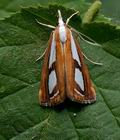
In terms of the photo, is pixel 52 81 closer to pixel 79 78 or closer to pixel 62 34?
pixel 79 78

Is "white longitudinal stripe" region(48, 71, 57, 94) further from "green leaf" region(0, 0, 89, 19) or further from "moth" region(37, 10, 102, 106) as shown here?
"green leaf" region(0, 0, 89, 19)

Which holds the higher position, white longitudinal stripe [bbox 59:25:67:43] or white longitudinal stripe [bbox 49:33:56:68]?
white longitudinal stripe [bbox 59:25:67:43]

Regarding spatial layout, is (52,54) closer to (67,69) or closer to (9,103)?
(67,69)

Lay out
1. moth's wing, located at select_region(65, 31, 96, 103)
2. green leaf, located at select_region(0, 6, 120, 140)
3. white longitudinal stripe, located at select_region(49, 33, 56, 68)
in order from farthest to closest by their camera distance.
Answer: white longitudinal stripe, located at select_region(49, 33, 56, 68), moth's wing, located at select_region(65, 31, 96, 103), green leaf, located at select_region(0, 6, 120, 140)

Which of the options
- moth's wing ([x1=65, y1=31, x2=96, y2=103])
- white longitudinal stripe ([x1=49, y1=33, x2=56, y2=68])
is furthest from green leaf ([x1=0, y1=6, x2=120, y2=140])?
white longitudinal stripe ([x1=49, y1=33, x2=56, y2=68])

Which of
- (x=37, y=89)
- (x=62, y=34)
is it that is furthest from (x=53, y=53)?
(x=37, y=89)

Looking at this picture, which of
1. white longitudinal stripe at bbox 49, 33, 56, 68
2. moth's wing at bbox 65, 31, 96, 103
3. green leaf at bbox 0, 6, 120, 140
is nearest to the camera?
green leaf at bbox 0, 6, 120, 140

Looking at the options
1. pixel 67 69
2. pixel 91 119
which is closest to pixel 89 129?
pixel 91 119
